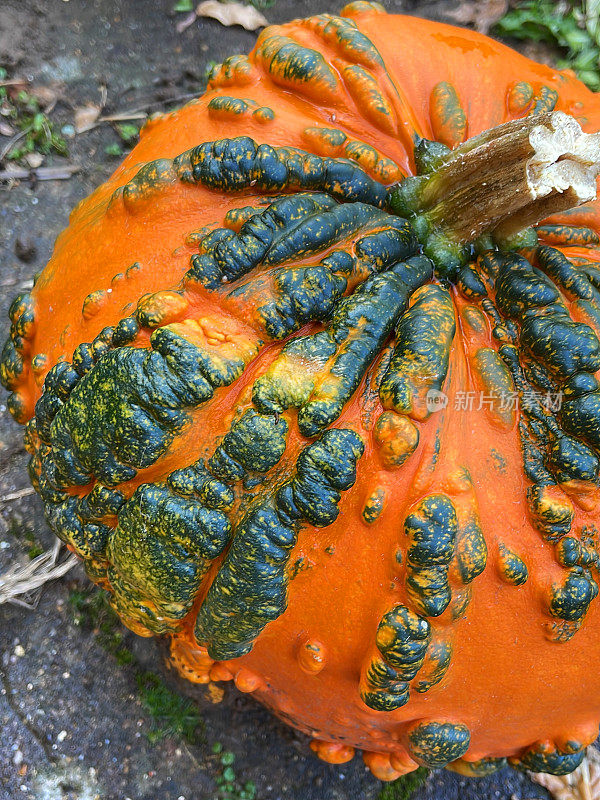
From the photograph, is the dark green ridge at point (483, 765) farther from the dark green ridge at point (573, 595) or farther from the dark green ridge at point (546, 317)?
the dark green ridge at point (546, 317)

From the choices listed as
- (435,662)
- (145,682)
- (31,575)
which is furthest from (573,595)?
(31,575)

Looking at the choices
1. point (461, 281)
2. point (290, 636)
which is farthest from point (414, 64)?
point (290, 636)

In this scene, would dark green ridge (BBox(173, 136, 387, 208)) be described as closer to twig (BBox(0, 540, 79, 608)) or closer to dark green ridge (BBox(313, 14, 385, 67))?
dark green ridge (BBox(313, 14, 385, 67))

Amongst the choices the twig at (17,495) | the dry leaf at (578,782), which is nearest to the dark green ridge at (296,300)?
the twig at (17,495)

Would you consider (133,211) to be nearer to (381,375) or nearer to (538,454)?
(381,375)

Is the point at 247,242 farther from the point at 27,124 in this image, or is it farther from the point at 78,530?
the point at 27,124

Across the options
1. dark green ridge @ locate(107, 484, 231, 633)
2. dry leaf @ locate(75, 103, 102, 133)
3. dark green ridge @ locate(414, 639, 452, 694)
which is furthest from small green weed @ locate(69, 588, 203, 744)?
dry leaf @ locate(75, 103, 102, 133)
